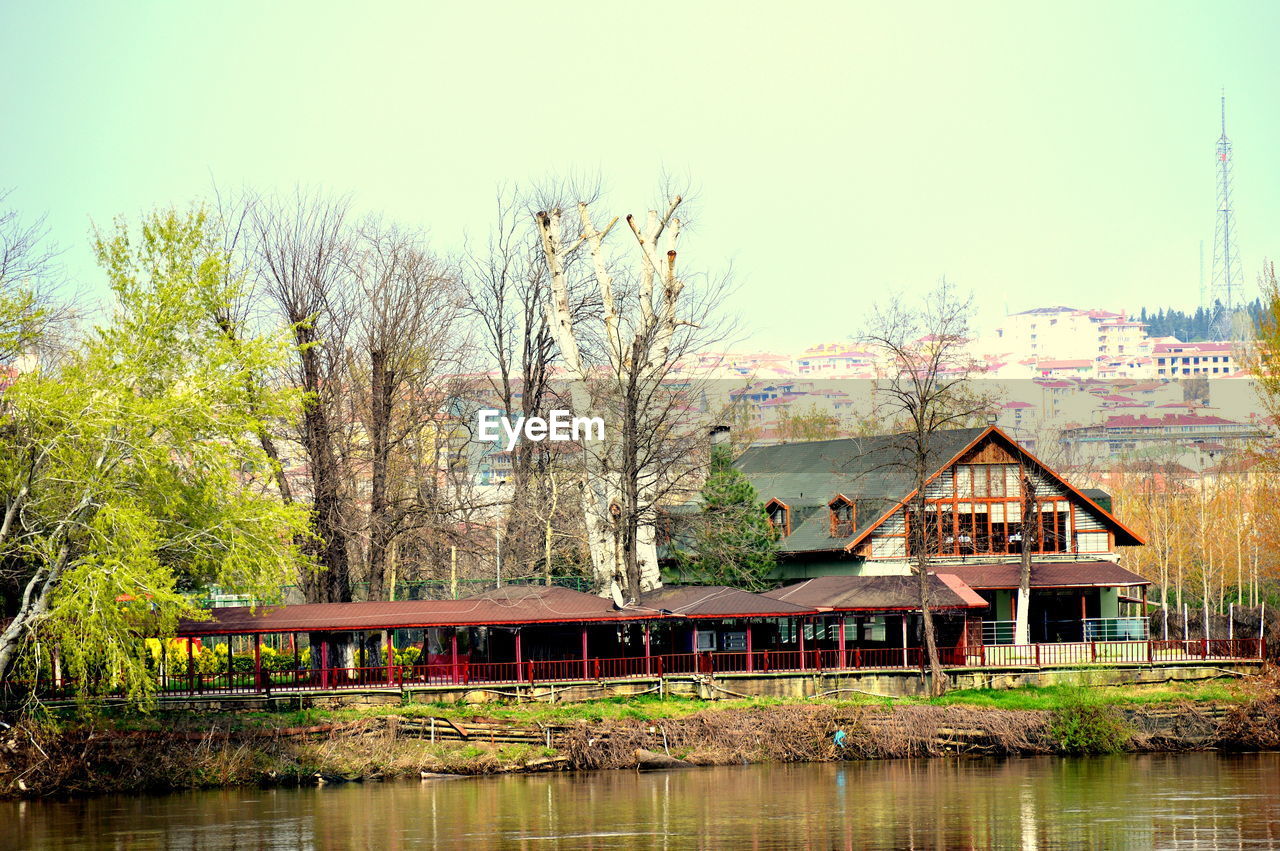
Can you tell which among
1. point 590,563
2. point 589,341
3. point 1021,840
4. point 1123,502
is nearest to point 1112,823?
point 1021,840

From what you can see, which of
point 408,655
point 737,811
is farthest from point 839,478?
point 737,811

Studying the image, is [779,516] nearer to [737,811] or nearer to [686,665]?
[686,665]

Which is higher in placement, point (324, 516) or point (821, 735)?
point (324, 516)

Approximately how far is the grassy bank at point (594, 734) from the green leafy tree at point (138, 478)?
179cm

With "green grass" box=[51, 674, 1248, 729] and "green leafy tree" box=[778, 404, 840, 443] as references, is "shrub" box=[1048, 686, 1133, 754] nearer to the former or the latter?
"green grass" box=[51, 674, 1248, 729]

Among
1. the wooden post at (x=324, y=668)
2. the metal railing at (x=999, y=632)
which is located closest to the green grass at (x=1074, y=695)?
the metal railing at (x=999, y=632)

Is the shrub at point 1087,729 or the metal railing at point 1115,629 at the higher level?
the metal railing at point 1115,629

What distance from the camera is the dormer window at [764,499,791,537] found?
2248 inches

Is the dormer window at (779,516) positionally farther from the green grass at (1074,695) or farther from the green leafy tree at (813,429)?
the green leafy tree at (813,429)

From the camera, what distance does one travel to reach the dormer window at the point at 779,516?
57.1m

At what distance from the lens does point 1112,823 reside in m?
31.0

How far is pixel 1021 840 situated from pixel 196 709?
22.1 m

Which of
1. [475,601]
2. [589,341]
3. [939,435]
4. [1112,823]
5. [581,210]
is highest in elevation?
[581,210]

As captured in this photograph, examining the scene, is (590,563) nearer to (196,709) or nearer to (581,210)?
(581,210)
